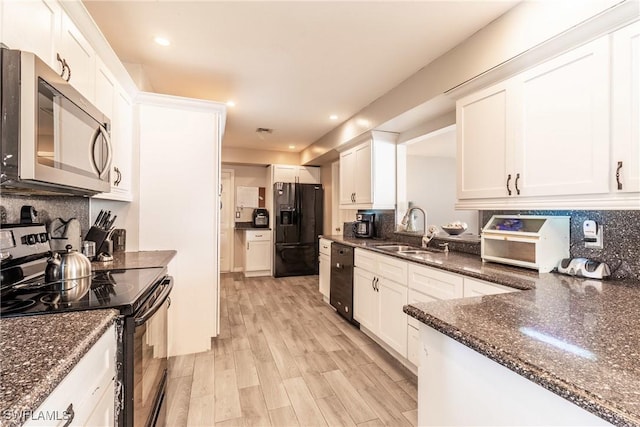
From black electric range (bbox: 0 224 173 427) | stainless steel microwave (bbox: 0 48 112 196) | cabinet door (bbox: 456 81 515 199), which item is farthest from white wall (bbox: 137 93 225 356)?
cabinet door (bbox: 456 81 515 199)

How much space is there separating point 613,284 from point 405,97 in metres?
2.05

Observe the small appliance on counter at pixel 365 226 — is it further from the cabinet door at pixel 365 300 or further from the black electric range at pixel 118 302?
the black electric range at pixel 118 302

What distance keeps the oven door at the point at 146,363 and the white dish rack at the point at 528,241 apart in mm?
2032

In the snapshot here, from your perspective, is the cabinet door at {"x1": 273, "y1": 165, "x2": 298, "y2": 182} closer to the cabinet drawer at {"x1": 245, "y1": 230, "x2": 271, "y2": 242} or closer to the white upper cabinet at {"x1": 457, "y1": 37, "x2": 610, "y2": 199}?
the cabinet drawer at {"x1": 245, "y1": 230, "x2": 271, "y2": 242}

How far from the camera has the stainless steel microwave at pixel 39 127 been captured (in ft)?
3.01

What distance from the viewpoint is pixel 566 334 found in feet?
2.78

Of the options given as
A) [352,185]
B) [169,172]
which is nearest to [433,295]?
[352,185]

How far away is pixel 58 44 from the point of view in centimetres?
132

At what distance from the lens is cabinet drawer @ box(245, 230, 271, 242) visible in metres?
5.59

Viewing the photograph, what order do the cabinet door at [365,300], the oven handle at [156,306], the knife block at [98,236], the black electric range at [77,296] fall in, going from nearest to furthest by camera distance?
the black electric range at [77,296], the oven handle at [156,306], the knife block at [98,236], the cabinet door at [365,300]

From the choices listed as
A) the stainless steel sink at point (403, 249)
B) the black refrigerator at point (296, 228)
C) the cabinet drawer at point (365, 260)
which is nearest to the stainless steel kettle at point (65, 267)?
the cabinet drawer at point (365, 260)

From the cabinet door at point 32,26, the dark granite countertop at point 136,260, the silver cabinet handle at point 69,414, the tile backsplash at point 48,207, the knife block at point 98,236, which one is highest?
the cabinet door at point 32,26

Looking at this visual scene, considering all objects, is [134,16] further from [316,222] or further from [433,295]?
[316,222]

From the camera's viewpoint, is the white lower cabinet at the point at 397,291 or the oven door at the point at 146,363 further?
the white lower cabinet at the point at 397,291
